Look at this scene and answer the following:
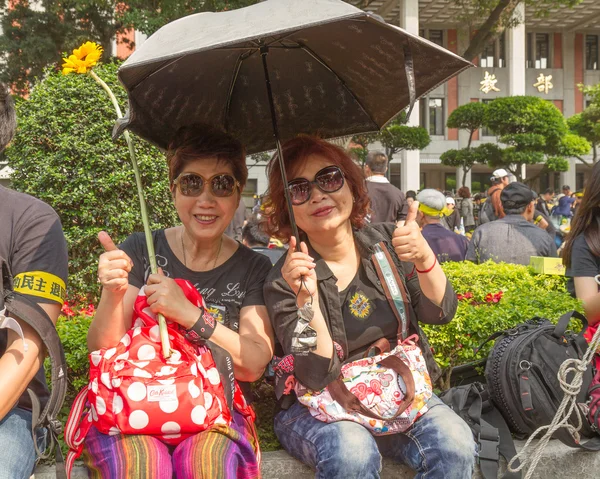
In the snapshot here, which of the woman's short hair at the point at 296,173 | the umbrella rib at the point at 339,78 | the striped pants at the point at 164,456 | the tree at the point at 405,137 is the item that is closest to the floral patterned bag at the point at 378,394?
the striped pants at the point at 164,456

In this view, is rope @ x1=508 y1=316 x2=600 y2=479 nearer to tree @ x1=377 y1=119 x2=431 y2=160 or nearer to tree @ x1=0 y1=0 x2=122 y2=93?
tree @ x1=0 y1=0 x2=122 y2=93

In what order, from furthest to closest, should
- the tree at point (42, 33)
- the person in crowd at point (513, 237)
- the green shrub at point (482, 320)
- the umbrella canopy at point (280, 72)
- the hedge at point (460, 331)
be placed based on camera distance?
1. the tree at point (42, 33)
2. the person in crowd at point (513, 237)
3. the green shrub at point (482, 320)
4. the hedge at point (460, 331)
5. the umbrella canopy at point (280, 72)

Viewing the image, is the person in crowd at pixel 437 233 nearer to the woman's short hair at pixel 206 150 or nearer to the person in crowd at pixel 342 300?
the person in crowd at pixel 342 300

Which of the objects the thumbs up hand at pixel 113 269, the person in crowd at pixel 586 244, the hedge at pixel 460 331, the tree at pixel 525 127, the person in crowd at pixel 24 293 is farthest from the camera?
the tree at pixel 525 127

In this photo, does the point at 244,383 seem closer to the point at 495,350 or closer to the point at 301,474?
the point at 301,474

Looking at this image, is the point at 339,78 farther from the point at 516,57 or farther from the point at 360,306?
the point at 516,57

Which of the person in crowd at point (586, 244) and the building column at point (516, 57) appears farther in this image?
the building column at point (516, 57)

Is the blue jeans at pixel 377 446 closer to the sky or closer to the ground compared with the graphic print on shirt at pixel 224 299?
closer to the ground

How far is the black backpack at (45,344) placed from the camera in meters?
2.38

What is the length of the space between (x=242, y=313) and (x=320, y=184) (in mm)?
670

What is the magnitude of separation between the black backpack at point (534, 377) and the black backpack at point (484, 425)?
57 millimetres

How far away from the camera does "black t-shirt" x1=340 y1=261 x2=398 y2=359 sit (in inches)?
115

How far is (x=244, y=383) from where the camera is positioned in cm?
298

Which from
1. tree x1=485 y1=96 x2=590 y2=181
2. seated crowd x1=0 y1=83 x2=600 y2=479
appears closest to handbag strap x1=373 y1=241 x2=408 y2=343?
seated crowd x1=0 y1=83 x2=600 y2=479
